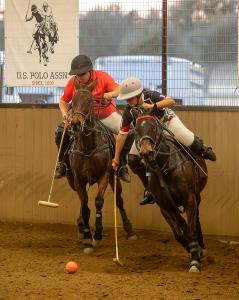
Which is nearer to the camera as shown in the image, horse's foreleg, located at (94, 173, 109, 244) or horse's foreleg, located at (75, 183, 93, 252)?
horse's foreleg, located at (94, 173, 109, 244)

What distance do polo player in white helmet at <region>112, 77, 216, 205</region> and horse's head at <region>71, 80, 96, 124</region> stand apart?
60 cm

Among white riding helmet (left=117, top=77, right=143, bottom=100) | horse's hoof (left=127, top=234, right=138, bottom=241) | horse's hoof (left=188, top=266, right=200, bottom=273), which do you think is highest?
white riding helmet (left=117, top=77, right=143, bottom=100)

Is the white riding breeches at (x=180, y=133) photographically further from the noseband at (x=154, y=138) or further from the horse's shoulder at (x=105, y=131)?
the horse's shoulder at (x=105, y=131)

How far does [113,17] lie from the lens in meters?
12.4

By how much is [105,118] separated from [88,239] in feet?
6.01

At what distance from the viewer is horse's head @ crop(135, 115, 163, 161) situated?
26.9ft

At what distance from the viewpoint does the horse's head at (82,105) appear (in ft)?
31.9

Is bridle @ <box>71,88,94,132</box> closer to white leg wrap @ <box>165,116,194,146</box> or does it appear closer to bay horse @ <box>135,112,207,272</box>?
white leg wrap @ <box>165,116,194,146</box>

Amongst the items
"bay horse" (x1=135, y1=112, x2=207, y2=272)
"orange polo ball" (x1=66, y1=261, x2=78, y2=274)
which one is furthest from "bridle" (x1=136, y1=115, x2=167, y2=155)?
"orange polo ball" (x1=66, y1=261, x2=78, y2=274)

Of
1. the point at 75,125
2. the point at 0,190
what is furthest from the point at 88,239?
the point at 0,190

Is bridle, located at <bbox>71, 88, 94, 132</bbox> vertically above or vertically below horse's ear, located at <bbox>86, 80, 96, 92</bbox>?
below

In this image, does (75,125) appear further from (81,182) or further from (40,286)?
(40,286)

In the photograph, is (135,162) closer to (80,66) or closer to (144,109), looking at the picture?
(144,109)

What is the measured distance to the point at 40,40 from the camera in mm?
12641
